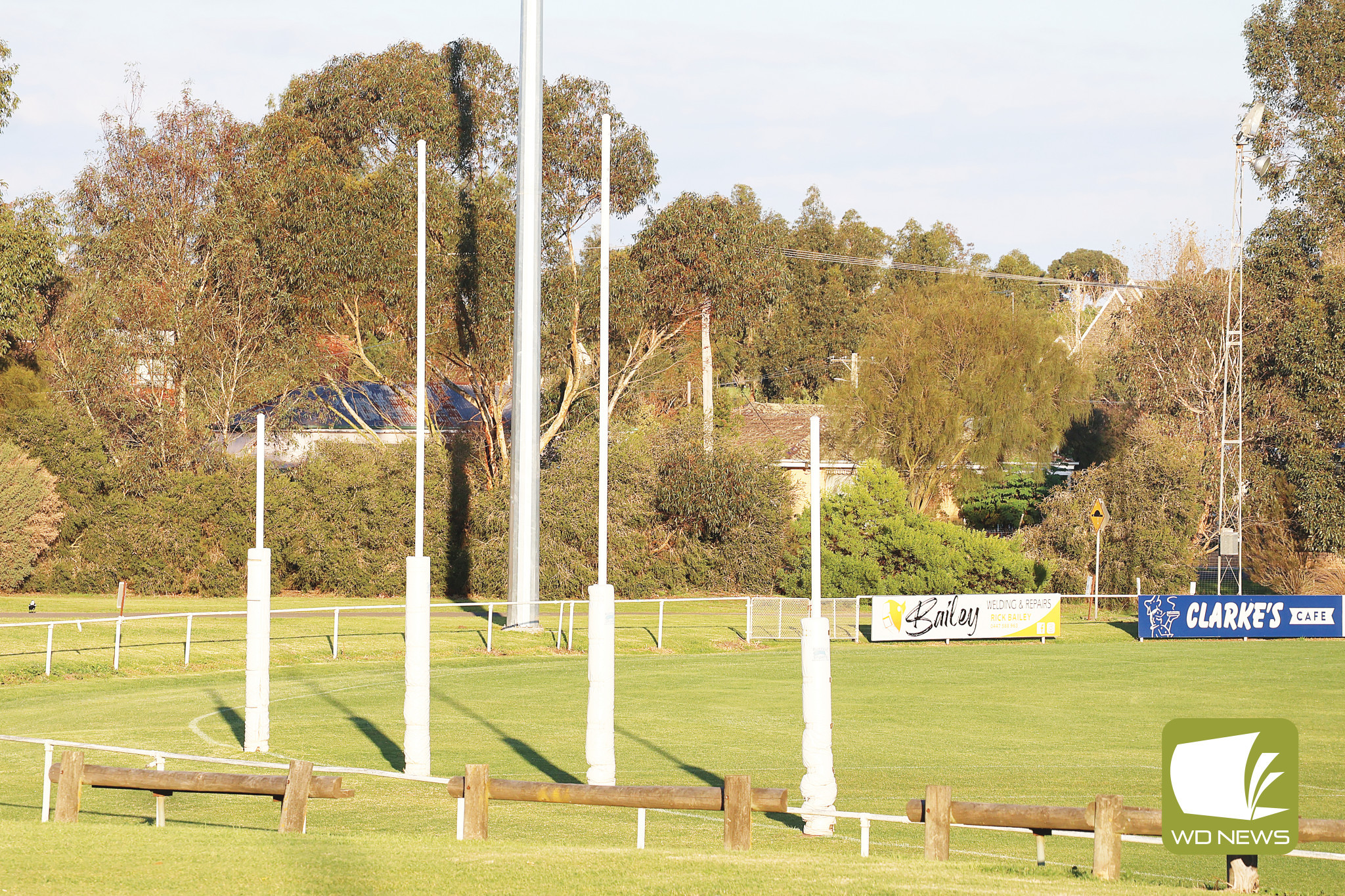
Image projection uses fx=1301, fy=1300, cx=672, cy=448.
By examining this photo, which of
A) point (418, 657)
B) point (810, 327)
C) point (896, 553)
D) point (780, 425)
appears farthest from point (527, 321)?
point (810, 327)

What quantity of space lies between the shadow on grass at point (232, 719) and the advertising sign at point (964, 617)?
1844 cm

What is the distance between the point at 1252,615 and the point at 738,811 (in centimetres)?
3279

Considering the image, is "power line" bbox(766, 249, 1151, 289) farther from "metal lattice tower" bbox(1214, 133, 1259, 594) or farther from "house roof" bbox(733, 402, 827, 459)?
"metal lattice tower" bbox(1214, 133, 1259, 594)

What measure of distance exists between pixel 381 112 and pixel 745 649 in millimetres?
24399

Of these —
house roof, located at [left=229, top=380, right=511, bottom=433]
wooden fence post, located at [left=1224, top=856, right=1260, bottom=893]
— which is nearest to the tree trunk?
house roof, located at [left=229, top=380, right=511, bottom=433]

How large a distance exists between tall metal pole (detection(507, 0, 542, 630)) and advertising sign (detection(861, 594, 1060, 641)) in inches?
387

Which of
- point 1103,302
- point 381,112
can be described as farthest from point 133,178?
point 1103,302

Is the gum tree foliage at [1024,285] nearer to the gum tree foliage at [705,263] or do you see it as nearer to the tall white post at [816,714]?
the gum tree foliage at [705,263]

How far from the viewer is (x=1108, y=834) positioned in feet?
30.5

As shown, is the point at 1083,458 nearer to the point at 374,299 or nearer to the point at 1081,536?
the point at 1081,536

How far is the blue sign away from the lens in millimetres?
38500

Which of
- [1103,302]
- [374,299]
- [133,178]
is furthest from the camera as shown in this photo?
[1103,302]

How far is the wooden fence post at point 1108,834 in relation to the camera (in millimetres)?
9133

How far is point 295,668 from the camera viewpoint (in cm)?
2953
